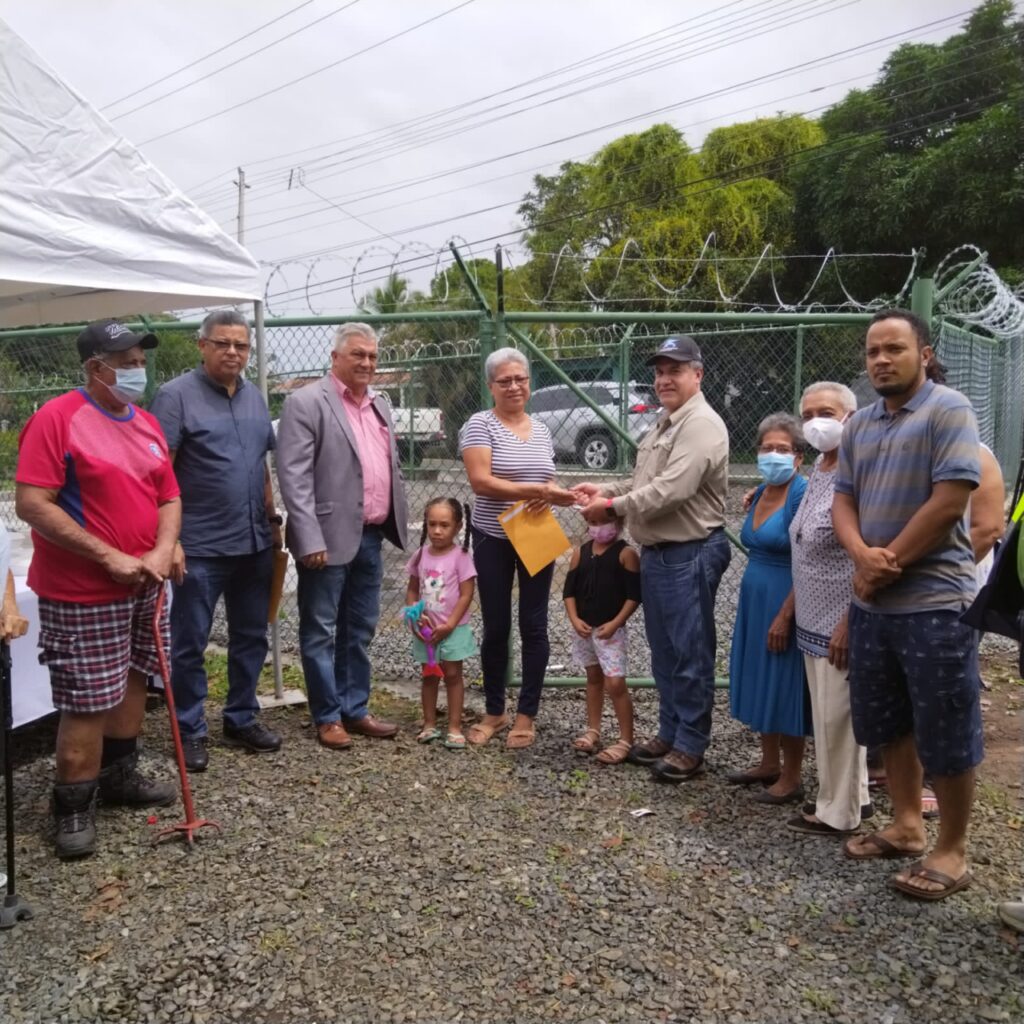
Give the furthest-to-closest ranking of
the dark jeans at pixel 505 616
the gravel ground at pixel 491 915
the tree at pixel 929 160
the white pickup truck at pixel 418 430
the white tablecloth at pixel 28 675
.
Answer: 1. the tree at pixel 929 160
2. the white pickup truck at pixel 418 430
3. the dark jeans at pixel 505 616
4. the white tablecloth at pixel 28 675
5. the gravel ground at pixel 491 915

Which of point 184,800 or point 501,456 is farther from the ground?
point 501,456

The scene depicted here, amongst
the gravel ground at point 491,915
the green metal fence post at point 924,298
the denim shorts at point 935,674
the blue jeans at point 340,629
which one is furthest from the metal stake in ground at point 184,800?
the green metal fence post at point 924,298

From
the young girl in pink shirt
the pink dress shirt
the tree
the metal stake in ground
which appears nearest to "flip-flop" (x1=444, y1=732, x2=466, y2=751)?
the young girl in pink shirt

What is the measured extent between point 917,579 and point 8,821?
297cm

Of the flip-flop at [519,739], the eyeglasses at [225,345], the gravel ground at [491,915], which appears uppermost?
the eyeglasses at [225,345]

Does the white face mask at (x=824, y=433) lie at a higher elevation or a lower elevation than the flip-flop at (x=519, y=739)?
higher

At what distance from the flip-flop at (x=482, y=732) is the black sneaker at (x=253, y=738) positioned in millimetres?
912

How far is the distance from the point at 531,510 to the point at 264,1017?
2.37 m

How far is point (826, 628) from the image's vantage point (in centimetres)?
331

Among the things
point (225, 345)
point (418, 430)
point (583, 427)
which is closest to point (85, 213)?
point (225, 345)

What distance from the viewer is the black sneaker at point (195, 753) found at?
13.0 ft

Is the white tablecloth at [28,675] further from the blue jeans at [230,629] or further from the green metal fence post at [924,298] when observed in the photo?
the green metal fence post at [924,298]

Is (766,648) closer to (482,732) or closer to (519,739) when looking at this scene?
(519,739)

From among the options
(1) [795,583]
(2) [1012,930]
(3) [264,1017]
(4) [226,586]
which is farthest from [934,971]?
(4) [226,586]
